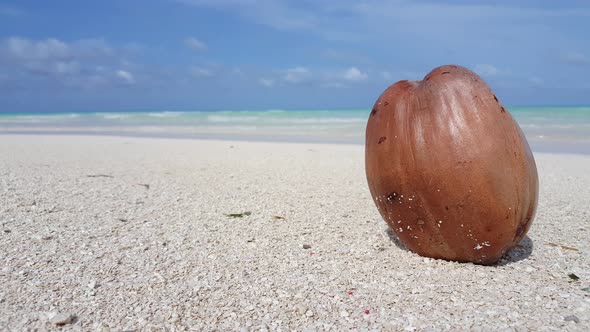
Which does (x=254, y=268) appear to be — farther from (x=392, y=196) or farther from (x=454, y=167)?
(x=454, y=167)

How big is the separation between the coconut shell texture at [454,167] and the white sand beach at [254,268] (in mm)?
280

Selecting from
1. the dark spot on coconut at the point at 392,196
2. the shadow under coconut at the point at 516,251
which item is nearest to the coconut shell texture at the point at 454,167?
the dark spot on coconut at the point at 392,196

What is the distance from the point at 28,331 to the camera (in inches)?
97.0

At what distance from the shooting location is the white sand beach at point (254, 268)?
265cm

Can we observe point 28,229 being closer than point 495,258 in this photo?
No

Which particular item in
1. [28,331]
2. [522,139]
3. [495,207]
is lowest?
[28,331]

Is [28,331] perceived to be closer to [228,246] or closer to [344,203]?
[228,246]

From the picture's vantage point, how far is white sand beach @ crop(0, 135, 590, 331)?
2650 millimetres

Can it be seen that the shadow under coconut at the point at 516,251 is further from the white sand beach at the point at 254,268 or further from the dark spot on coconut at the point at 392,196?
the dark spot on coconut at the point at 392,196

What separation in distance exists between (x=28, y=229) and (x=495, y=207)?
3.70 metres

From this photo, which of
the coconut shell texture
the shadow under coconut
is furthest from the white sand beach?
the coconut shell texture

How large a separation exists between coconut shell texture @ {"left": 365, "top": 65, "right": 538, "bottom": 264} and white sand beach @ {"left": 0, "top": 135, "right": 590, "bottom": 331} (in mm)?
280

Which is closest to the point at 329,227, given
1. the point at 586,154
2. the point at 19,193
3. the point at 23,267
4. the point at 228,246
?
the point at 228,246

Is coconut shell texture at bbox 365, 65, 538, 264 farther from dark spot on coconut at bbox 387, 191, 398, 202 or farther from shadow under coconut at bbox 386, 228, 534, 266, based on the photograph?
shadow under coconut at bbox 386, 228, 534, 266
